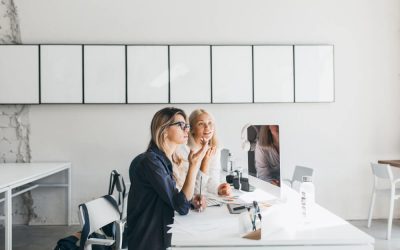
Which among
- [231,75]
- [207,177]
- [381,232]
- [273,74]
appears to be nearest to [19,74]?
[231,75]

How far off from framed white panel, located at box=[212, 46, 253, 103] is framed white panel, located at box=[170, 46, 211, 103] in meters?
0.10

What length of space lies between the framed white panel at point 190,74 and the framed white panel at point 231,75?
0.31 ft

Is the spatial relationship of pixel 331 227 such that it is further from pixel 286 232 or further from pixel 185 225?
pixel 185 225

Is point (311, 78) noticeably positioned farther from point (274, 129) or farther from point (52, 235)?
point (52, 235)

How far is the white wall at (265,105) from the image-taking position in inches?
177

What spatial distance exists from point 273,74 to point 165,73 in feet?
4.45

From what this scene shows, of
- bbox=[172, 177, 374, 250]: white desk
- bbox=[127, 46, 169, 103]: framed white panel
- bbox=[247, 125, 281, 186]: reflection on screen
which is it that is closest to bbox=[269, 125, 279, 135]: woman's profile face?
bbox=[247, 125, 281, 186]: reflection on screen

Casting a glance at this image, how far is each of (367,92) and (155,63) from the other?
9.00ft

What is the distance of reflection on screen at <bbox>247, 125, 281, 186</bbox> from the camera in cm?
188

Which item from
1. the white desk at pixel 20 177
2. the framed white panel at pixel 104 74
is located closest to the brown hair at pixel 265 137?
the white desk at pixel 20 177

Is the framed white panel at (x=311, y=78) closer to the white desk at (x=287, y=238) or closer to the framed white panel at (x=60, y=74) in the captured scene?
the framed white panel at (x=60, y=74)

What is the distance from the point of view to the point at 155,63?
4453mm

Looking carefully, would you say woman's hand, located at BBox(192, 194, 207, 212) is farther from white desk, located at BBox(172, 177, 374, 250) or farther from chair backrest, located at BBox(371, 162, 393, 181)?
chair backrest, located at BBox(371, 162, 393, 181)

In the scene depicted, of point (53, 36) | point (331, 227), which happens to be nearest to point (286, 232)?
point (331, 227)
